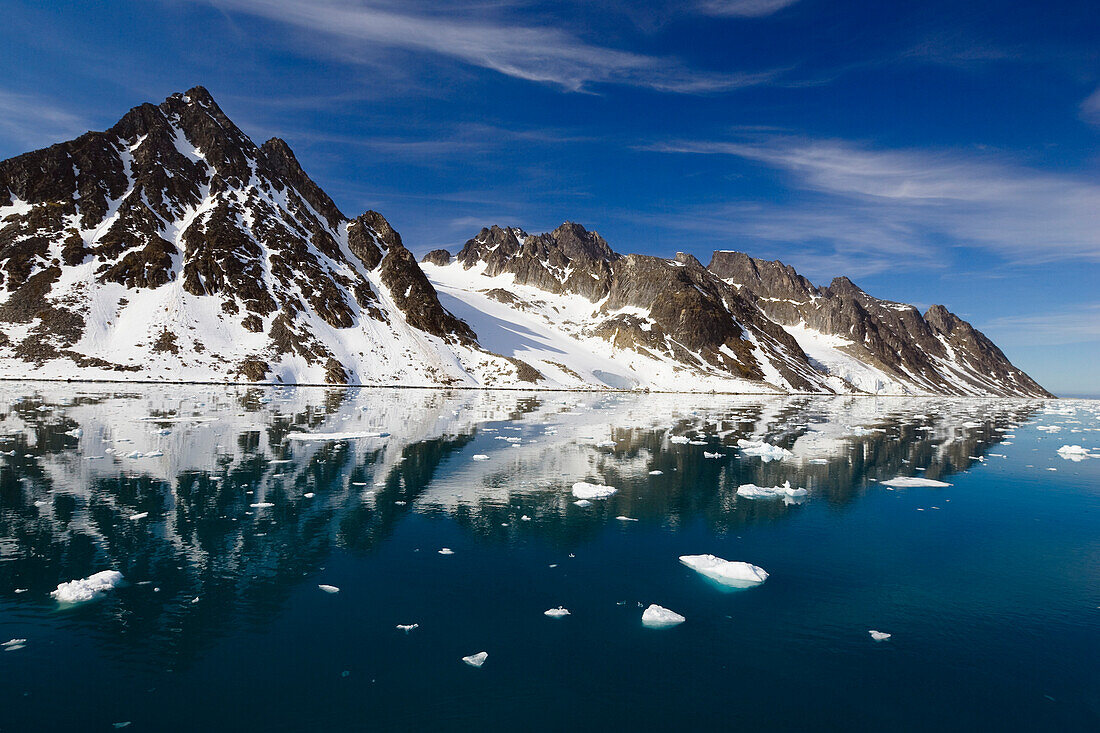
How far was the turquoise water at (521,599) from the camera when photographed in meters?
9.05

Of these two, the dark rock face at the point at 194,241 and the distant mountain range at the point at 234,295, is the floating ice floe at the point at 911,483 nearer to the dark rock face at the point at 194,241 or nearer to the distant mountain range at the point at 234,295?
the distant mountain range at the point at 234,295

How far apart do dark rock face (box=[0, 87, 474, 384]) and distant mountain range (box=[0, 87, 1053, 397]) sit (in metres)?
0.42

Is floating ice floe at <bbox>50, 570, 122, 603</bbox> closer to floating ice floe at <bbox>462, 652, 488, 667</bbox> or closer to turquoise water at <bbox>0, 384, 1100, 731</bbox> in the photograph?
turquoise water at <bbox>0, 384, 1100, 731</bbox>

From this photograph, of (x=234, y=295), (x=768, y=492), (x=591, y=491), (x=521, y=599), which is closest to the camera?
(x=521, y=599)

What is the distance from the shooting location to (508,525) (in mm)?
18719

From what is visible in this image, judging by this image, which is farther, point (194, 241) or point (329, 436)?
point (194, 241)

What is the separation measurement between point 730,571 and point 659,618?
3588mm

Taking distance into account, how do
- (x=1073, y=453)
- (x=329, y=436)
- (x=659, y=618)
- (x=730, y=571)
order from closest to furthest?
(x=659, y=618) < (x=730, y=571) < (x=329, y=436) < (x=1073, y=453)

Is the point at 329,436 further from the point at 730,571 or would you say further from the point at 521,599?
the point at 730,571

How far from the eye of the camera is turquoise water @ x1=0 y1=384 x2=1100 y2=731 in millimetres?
9055

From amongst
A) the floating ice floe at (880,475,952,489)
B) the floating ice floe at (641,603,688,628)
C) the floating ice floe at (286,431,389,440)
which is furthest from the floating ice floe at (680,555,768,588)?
the floating ice floe at (286,431,389,440)

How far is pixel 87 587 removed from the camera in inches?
488

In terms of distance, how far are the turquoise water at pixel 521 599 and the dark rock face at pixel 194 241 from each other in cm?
10456

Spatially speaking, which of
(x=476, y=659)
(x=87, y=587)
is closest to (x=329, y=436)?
(x=87, y=587)
